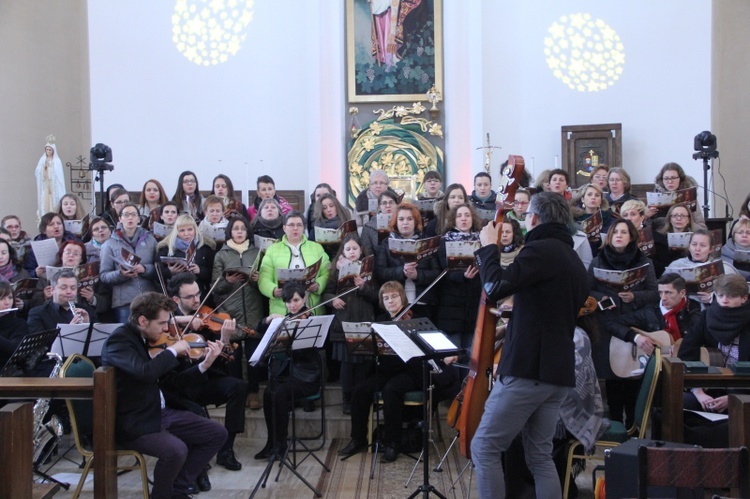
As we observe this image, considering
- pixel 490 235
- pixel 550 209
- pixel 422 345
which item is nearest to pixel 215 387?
pixel 422 345

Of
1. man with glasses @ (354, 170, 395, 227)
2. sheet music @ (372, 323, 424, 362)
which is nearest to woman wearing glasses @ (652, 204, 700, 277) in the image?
man with glasses @ (354, 170, 395, 227)

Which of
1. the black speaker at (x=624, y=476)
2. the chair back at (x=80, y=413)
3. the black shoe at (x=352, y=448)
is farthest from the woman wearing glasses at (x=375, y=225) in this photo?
the black speaker at (x=624, y=476)

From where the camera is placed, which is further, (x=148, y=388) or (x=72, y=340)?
(x=72, y=340)

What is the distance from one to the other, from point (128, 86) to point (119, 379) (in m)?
9.02

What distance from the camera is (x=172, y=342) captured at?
4871 millimetres

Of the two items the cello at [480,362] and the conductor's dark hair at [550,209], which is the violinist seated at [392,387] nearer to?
the cello at [480,362]

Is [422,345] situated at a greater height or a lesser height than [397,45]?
lesser

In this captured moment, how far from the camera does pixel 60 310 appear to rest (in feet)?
19.3

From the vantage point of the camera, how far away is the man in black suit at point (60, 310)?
5.74 meters

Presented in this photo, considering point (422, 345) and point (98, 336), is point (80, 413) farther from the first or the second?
point (422, 345)

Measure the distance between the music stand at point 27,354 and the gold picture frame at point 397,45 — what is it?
808cm

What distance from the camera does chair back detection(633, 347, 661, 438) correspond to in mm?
4348

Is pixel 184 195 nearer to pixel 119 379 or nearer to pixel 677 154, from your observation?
pixel 119 379

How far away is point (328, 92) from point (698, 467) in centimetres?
1014
